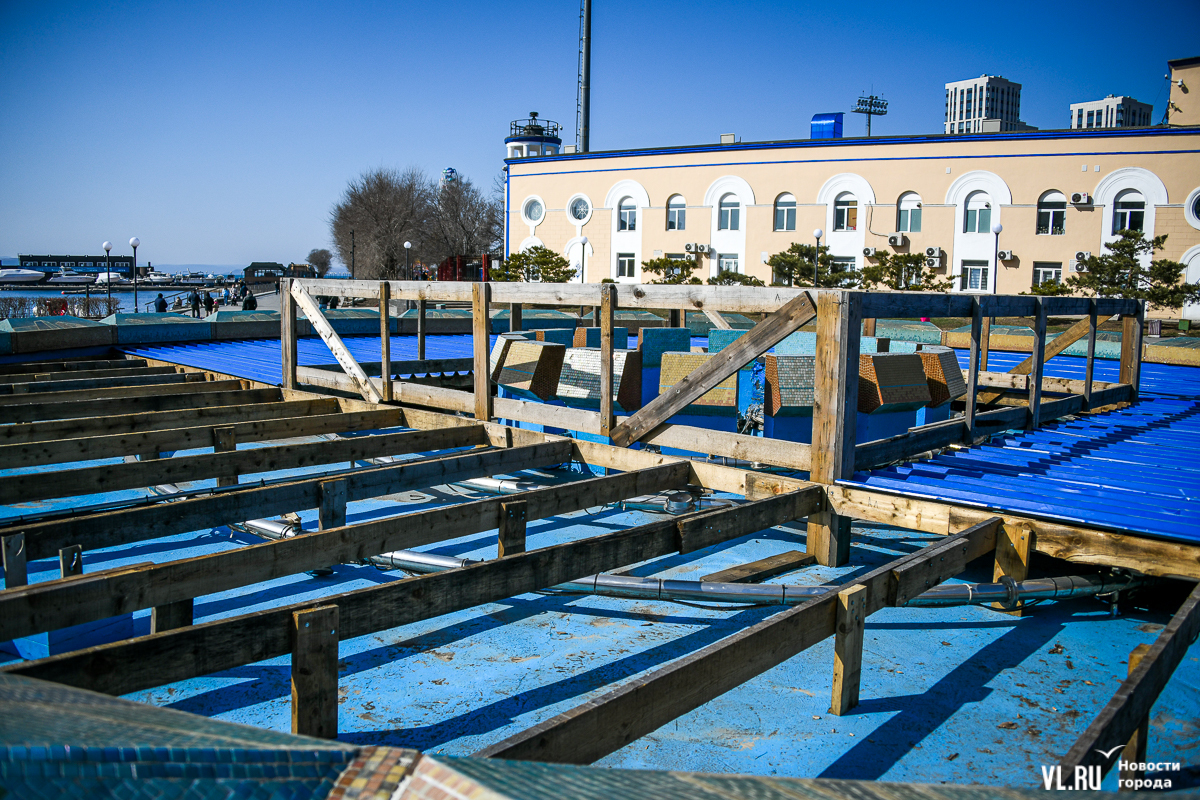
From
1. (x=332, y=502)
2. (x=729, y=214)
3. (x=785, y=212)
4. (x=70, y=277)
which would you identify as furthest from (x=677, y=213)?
(x=70, y=277)

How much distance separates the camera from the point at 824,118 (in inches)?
1964

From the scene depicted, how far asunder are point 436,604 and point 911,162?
45159 millimetres

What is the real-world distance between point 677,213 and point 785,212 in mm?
6906

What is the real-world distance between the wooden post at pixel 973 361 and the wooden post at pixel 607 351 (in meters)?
3.00

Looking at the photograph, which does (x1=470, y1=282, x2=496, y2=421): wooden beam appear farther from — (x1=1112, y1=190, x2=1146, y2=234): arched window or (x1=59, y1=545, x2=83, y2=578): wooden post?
(x1=1112, y1=190, x2=1146, y2=234): arched window

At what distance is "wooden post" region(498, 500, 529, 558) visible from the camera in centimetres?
549

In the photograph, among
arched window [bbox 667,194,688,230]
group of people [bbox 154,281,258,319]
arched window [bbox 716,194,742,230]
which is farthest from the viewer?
arched window [bbox 667,194,688,230]

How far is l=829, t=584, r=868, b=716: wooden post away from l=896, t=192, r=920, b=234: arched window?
144 feet

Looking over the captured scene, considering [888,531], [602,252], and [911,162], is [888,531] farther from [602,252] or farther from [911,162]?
[602,252]

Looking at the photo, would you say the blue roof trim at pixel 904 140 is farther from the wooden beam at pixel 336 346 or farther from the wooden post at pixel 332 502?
the wooden post at pixel 332 502

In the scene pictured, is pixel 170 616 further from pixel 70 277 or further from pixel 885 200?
pixel 70 277

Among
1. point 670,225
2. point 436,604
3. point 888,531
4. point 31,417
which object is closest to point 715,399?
point 888,531

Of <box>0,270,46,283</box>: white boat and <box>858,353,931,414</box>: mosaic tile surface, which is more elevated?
<box>0,270,46,283</box>: white boat

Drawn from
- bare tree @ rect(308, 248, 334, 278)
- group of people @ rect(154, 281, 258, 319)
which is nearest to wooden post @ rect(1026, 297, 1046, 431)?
group of people @ rect(154, 281, 258, 319)
